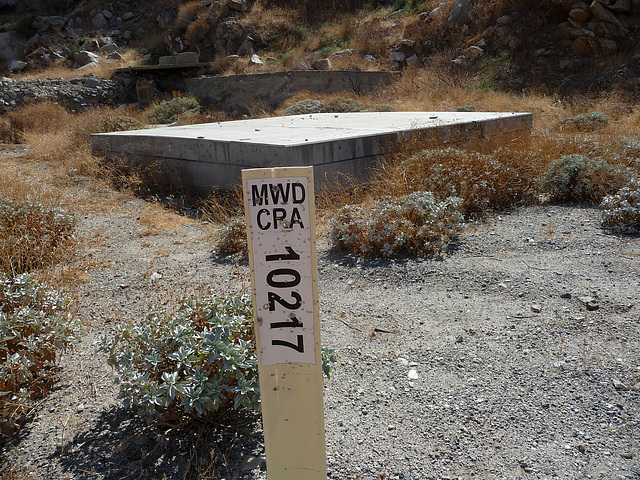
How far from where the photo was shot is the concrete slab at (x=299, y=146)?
6.73 metres

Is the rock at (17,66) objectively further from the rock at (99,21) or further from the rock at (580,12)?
the rock at (580,12)

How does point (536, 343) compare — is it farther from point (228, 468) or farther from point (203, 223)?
point (203, 223)

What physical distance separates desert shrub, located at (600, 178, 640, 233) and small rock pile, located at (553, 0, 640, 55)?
15.2 m

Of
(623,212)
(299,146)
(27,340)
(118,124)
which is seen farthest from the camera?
(118,124)

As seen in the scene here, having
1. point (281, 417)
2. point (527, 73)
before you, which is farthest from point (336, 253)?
point (527, 73)

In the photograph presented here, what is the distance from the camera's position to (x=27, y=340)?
2.96 meters

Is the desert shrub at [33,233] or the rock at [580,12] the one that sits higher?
the rock at [580,12]

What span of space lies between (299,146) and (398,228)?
6.56 ft

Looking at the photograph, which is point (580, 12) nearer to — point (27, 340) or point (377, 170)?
point (377, 170)

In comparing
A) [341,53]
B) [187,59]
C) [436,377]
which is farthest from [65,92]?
[436,377]

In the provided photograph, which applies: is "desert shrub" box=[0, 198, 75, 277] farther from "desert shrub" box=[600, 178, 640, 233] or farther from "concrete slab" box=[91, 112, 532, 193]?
"desert shrub" box=[600, 178, 640, 233]

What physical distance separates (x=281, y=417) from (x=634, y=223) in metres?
4.51

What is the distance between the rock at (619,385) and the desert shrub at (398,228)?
2.17 meters

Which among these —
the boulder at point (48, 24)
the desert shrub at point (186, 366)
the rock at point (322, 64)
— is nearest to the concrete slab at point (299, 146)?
the desert shrub at point (186, 366)
